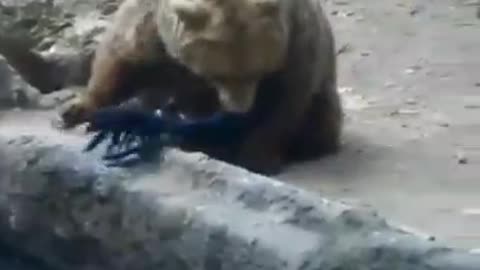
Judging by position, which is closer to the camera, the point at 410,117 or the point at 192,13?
the point at 192,13

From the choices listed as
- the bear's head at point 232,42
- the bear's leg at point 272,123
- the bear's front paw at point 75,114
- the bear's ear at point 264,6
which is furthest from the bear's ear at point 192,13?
the bear's front paw at point 75,114

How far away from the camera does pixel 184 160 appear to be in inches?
139

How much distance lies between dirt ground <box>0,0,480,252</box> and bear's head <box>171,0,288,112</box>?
0.33 meters

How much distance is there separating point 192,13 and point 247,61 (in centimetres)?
21

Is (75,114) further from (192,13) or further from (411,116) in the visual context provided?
(411,116)

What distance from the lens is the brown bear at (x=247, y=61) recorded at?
13.7 feet

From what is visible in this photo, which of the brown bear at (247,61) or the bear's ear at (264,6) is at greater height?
the bear's ear at (264,6)

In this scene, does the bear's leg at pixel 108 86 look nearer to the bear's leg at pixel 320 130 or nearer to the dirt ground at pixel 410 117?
the dirt ground at pixel 410 117

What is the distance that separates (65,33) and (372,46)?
150 cm

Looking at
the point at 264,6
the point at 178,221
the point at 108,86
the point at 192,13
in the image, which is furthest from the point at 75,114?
the point at 178,221

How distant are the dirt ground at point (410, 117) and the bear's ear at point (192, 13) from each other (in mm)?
501

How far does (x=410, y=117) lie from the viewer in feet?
17.0

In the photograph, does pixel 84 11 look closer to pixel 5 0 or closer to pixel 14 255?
pixel 5 0

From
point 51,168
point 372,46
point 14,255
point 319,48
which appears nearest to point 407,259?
point 51,168
